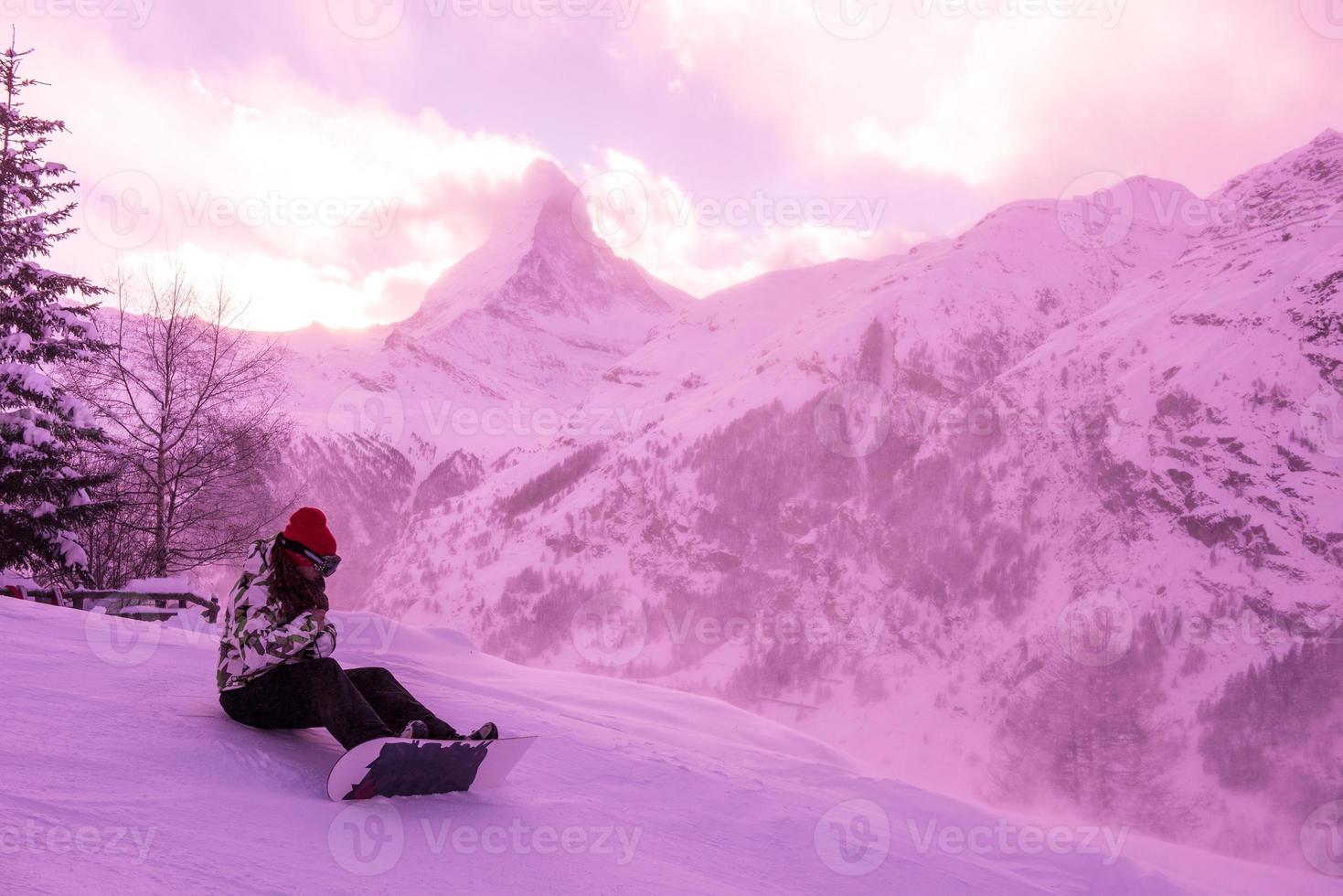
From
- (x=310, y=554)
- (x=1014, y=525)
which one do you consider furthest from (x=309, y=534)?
(x=1014, y=525)

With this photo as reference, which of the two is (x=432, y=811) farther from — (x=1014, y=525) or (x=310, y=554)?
(x=1014, y=525)

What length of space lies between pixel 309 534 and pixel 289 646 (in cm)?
60

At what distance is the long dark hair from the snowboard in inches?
33.6

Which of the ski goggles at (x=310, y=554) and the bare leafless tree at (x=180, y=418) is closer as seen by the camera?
the ski goggles at (x=310, y=554)

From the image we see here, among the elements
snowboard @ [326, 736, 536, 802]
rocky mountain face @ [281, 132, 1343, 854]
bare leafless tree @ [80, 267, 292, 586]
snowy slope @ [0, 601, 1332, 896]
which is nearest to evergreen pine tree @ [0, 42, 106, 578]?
bare leafless tree @ [80, 267, 292, 586]

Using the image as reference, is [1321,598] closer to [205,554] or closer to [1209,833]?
[1209,833]

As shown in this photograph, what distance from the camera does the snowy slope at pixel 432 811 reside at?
298cm

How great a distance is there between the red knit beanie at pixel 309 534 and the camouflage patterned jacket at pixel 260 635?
18cm

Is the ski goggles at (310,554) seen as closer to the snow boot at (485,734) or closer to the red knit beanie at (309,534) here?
the red knit beanie at (309,534)

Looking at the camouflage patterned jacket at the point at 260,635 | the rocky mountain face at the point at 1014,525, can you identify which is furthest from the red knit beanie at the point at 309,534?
the rocky mountain face at the point at 1014,525

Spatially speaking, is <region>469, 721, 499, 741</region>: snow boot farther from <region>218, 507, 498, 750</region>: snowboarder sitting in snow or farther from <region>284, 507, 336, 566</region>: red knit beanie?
<region>284, 507, 336, 566</region>: red knit beanie

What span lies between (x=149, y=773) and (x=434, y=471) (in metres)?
121

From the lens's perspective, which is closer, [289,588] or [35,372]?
[289,588]

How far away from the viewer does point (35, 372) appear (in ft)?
46.2
